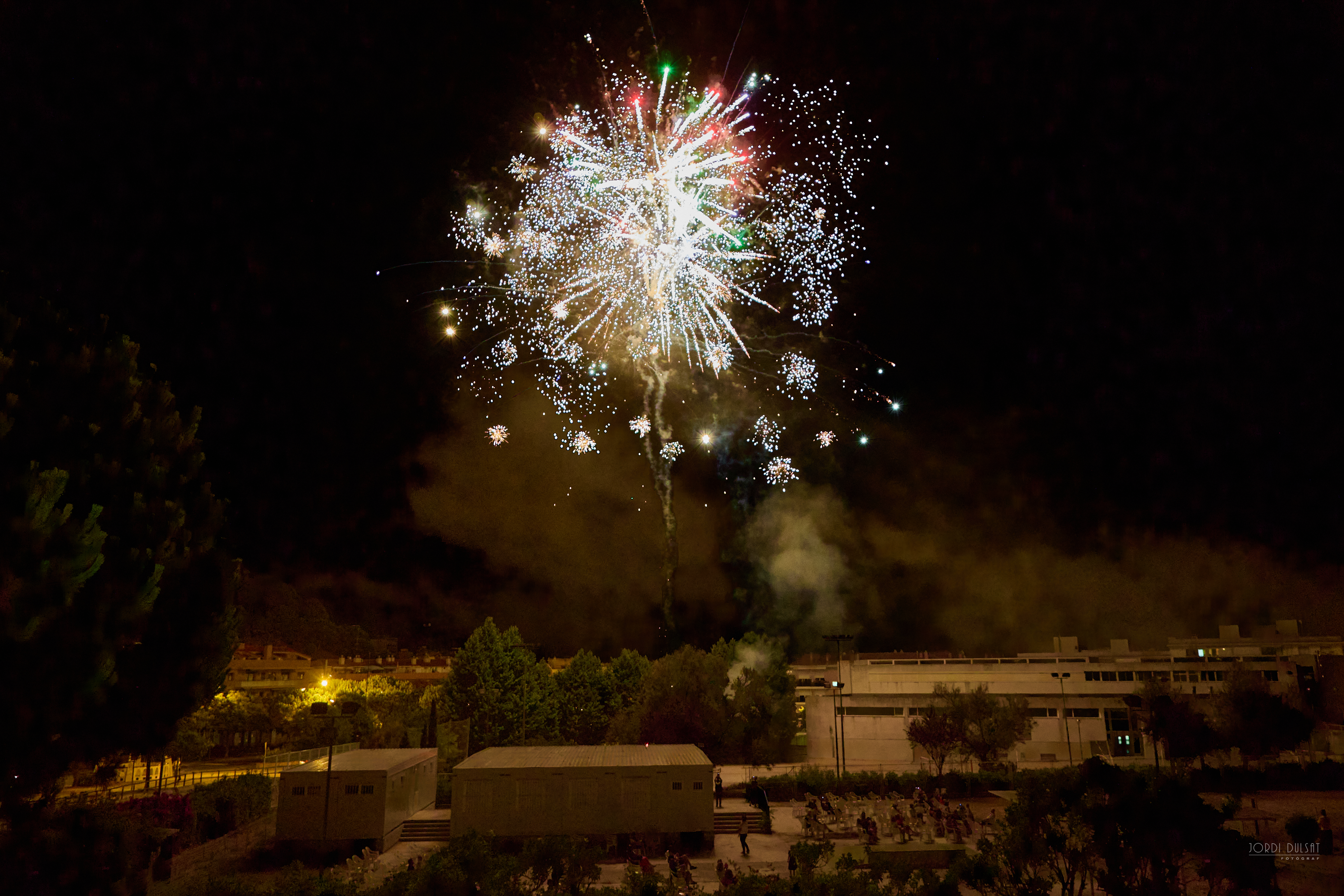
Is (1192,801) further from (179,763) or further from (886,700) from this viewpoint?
(179,763)

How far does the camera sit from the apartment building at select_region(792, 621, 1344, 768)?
44.8m

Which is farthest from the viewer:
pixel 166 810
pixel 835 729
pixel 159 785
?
pixel 835 729

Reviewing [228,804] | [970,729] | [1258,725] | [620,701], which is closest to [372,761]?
[228,804]

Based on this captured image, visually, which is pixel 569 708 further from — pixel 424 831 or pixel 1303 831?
pixel 1303 831

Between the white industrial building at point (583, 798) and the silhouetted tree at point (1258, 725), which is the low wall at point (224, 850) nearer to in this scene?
the white industrial building at point (583, 798)

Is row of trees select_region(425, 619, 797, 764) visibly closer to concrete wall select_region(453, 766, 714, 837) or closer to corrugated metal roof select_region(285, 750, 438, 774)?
corrugated metal roof select_region(285, 750, 438, 774)

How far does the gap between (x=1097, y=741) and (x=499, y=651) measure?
34.6 meters

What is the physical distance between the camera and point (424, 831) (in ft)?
82.1

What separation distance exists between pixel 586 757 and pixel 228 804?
11.6 metres

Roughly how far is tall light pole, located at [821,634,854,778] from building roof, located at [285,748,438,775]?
622 inches

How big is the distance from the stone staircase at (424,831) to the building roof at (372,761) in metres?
1.74

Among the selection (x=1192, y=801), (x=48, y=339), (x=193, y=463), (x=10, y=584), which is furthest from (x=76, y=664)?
(x=1192, y=801)

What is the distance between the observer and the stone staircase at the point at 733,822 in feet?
82.6

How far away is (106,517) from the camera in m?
14.9
